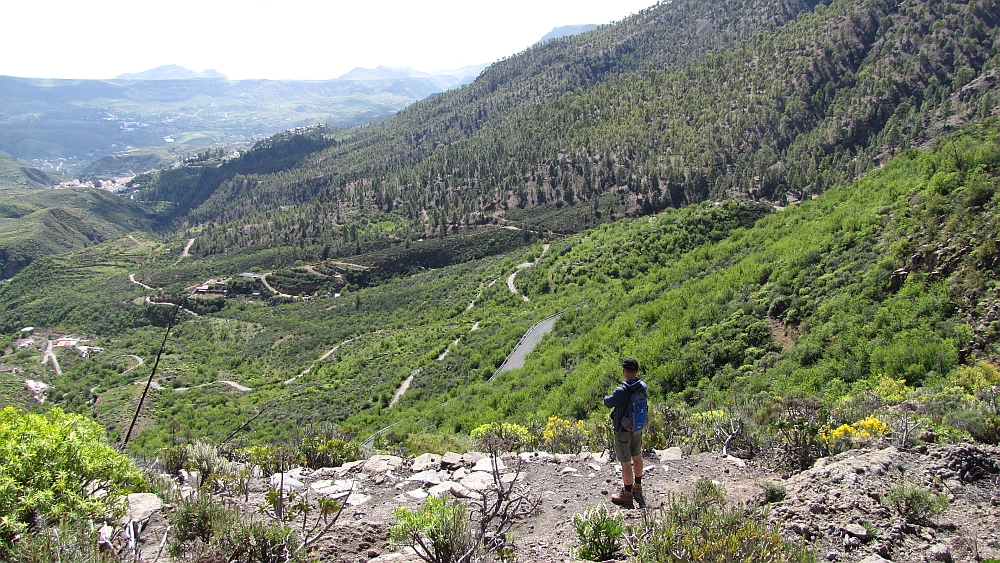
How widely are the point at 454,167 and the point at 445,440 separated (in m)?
97.2

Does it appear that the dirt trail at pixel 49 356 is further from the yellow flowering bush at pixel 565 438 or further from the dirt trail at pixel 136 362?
the yellow flowering bush at pixel 565 438

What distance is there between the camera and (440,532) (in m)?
4.39

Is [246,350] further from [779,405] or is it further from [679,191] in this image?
[679,191]

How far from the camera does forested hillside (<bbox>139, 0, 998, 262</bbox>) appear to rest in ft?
219

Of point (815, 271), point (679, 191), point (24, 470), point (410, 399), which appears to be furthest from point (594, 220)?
point (24, 470)

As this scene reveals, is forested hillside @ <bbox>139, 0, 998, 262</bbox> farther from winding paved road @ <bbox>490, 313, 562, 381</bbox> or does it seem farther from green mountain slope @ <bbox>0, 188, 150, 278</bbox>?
green mountain slope @ <bbox>0, 188, 150, 278</bbox>

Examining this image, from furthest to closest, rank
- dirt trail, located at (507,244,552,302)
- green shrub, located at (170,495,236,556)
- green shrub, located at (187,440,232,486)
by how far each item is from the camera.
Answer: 1. dirt trail, located at (507,244,552,302)
2. green shrub, located at (187,440,232,486)
3. green shrub, located at (170,495,236,556)

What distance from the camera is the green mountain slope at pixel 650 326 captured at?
11023mm

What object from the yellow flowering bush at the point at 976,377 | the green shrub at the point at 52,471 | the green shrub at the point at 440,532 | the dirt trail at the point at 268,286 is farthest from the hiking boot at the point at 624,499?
the dirt trail at the point at 268,286

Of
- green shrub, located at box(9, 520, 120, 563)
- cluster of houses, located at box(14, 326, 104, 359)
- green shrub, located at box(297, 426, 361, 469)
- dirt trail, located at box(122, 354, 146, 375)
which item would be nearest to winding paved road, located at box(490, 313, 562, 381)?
green shrub, located at box(297, 426, 361, 469)

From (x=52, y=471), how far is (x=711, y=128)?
85.7m

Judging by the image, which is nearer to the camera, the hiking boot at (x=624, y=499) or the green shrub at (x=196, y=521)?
→ the green shrub at (x=196, y=521)

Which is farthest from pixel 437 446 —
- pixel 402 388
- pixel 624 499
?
pixel 402 388

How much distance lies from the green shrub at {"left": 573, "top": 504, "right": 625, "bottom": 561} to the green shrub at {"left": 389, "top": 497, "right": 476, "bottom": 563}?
1040mm
